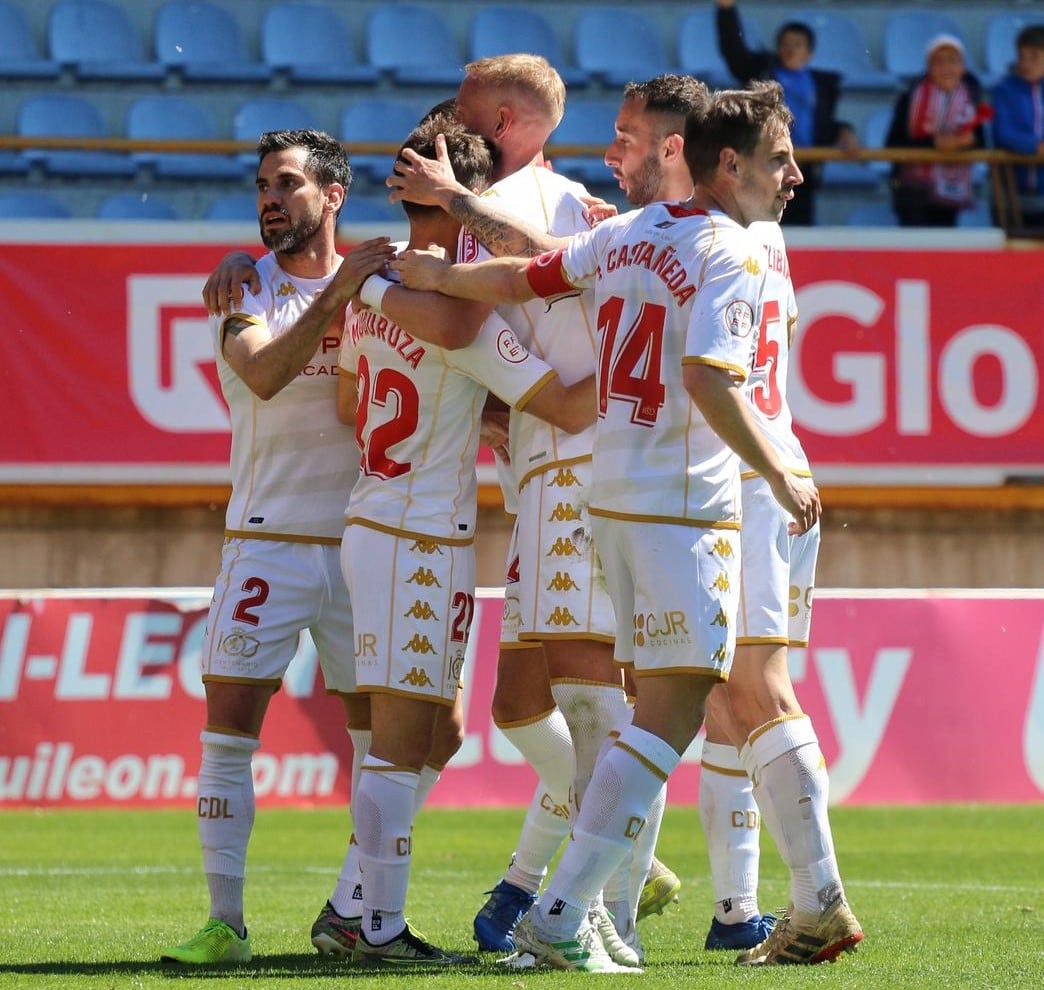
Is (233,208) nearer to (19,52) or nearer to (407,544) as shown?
(19,52)

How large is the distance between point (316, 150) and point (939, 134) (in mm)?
8322

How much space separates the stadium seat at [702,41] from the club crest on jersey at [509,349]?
10.1 meters

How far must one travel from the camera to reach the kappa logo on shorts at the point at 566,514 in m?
4.75

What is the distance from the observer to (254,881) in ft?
23.4

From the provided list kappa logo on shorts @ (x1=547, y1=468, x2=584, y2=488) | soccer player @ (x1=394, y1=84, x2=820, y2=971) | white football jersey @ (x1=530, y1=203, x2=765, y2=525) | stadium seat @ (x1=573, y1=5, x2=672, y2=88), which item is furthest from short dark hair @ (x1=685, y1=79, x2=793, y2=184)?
stadium seat @ (x1=573, y1=5, x2=672, y2=88)

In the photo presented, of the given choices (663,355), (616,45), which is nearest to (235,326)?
(663,355)

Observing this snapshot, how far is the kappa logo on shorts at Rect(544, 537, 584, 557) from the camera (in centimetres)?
473

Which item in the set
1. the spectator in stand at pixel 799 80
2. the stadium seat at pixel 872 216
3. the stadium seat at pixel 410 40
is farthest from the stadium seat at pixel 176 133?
the stadium seat at pixel 872 216

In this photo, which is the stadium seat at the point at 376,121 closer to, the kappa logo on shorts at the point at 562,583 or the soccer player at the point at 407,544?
the soccer player at the point at 407,544

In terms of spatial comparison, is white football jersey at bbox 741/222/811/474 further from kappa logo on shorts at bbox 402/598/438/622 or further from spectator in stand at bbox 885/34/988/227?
spectator in stand at bbox 885/34/988/227

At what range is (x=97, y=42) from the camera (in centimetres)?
1443

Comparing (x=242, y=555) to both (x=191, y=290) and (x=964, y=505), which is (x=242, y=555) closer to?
(x=191, y=290)

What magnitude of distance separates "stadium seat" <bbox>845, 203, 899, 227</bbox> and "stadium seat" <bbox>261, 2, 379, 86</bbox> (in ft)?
12.3

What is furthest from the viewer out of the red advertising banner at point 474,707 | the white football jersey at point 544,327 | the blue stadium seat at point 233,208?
the blue stadium seat at point 233,208
